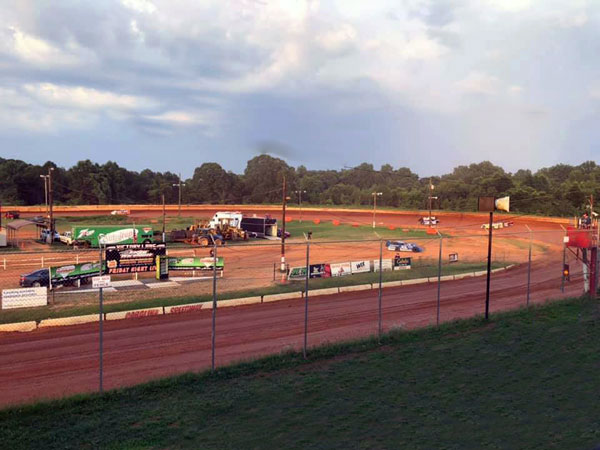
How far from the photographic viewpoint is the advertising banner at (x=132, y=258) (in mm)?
27469

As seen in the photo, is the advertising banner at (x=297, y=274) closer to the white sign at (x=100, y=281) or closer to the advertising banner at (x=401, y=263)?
the advertising banner at (x=401, y=263)

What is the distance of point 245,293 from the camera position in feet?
80.7

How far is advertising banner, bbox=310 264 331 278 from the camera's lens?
27.9 meters

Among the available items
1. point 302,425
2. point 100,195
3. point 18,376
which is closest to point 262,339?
point 18,376

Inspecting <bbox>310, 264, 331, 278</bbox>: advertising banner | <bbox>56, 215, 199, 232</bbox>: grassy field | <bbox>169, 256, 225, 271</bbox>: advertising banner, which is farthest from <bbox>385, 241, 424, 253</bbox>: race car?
<bbox>56, 215, 199, 232</bbox>: grassy field

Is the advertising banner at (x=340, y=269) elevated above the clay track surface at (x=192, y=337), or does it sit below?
above

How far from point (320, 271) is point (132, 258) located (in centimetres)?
1076

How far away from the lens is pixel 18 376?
13.1m

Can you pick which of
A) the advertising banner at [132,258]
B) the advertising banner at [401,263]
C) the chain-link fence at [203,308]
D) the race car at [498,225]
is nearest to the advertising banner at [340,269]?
the chain-link fence at [203,308]

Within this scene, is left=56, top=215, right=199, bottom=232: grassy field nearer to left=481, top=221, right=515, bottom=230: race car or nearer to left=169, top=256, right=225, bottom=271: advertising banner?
left=169, top=256, right=225, bottom=271: advertising banner

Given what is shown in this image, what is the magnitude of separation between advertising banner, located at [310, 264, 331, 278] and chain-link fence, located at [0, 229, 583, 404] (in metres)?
0.06

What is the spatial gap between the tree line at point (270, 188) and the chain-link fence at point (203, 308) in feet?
203

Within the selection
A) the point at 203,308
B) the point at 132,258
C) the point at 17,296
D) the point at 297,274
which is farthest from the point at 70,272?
the point at 297,274

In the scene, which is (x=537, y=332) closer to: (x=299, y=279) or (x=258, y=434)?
(x=258, y=434)
